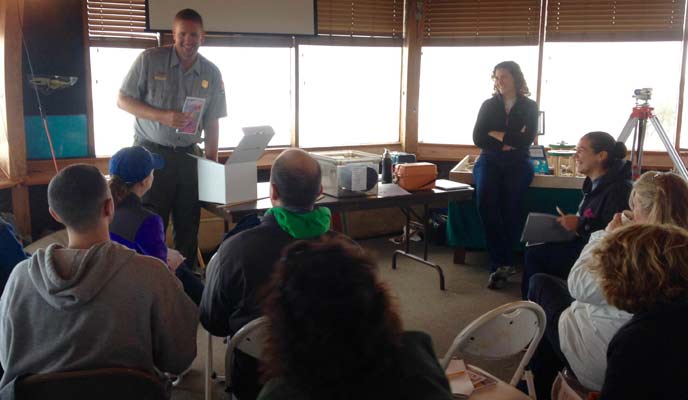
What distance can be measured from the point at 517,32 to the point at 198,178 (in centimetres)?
325

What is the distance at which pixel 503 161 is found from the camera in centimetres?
432

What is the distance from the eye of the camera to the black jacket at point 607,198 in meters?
3.27

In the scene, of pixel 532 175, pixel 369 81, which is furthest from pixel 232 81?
pixel 532 175

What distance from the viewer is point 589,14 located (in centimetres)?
525

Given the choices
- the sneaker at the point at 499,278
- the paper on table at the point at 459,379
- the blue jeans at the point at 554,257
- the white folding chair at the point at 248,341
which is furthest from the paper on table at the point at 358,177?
the white folding chair at the point at 248,341

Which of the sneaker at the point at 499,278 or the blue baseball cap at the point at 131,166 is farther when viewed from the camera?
the sneaker at the point at 499,278

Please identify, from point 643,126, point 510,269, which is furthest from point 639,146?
point 510,269

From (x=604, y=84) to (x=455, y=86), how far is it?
1261mm

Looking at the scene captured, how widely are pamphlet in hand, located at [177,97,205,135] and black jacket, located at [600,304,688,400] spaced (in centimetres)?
254

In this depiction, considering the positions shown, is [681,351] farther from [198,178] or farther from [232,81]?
[232,81]

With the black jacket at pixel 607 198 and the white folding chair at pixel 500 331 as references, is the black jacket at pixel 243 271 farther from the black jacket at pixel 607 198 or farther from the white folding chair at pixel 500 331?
the black jacket at pixel 607 198

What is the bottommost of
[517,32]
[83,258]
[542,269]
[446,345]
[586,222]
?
[446,345]

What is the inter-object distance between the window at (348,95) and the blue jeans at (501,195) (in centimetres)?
150

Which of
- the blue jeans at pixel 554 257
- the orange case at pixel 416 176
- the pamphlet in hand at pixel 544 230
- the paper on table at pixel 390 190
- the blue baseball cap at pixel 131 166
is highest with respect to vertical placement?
the blue baseball cap at pixel 131 166
